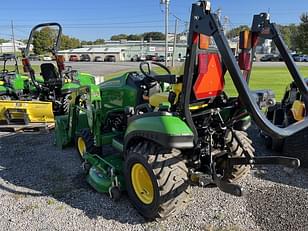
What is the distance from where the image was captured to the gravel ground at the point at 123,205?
3162mm

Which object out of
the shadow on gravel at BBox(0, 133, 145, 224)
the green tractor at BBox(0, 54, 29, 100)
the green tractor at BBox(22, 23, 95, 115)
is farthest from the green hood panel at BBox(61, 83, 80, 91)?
the shadow on gravel at BBox(0, 133, 145, 224)

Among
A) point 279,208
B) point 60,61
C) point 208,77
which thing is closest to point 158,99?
point 208,77

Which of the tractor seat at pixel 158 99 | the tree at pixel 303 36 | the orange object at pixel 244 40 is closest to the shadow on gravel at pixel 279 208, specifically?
the tractor seat at pixel 158 99

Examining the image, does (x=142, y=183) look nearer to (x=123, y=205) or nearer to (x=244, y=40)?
(x=123, y=205)

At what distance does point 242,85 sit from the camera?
7.89 ft

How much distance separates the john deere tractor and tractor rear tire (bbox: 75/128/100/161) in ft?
1.04

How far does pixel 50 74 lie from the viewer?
830 centimetres

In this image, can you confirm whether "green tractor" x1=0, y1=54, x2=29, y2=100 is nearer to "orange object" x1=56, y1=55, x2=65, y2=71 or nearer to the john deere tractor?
"orange object" x1=56, y1=55, x2=65, y2=71

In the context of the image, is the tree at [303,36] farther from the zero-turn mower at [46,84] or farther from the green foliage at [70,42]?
the green foliage at [70,42]

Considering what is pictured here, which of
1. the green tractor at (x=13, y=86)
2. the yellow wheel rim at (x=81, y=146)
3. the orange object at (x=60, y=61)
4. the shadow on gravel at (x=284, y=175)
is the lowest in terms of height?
the shadow on gravel at (x=284, y=175)

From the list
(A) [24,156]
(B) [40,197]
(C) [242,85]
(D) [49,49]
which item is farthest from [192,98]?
(D) [49,49]

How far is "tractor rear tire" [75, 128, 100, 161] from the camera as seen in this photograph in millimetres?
4461

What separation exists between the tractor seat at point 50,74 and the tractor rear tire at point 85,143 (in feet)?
11.8

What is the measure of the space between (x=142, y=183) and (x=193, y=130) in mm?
902
